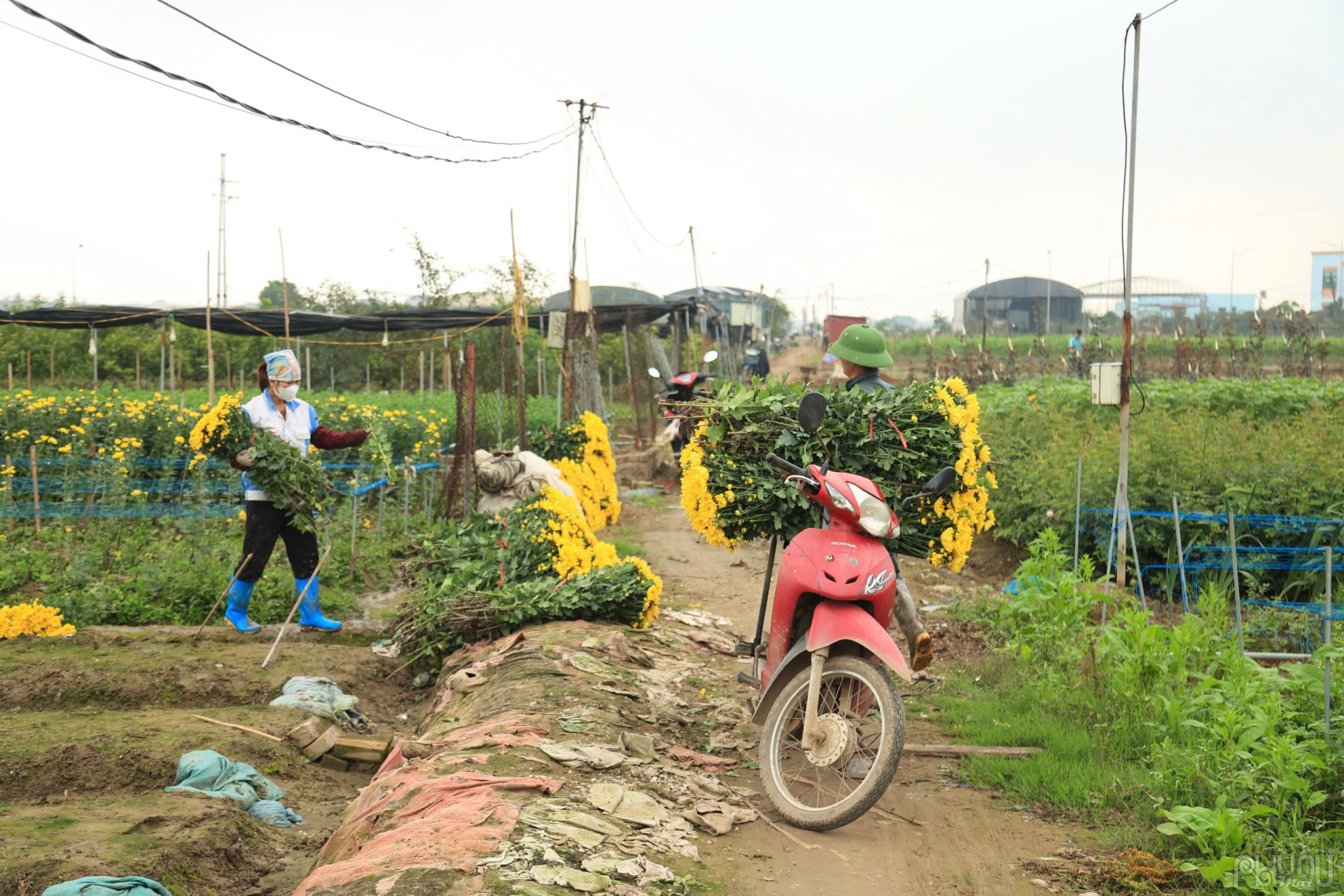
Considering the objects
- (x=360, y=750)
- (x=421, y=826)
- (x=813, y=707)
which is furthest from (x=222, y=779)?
(x=813, y=707)

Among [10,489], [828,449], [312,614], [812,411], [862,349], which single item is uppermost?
[862,349]

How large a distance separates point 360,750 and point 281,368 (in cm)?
337

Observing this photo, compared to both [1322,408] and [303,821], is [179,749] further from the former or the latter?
[1322,408]

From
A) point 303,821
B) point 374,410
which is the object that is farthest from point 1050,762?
point 374,410

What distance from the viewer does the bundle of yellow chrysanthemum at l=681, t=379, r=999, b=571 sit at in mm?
4996

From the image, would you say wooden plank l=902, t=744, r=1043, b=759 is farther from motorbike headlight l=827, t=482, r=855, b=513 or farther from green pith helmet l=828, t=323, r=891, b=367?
green pith helmet l=828, t=323, r=891, b=367

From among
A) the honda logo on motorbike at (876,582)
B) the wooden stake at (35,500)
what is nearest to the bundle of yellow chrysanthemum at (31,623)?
the wooden stake at (35,500)

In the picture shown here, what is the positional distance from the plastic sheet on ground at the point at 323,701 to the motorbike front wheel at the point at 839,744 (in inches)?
115

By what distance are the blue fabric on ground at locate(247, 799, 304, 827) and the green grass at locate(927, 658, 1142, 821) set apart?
10.5ft

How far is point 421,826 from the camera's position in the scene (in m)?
3.60

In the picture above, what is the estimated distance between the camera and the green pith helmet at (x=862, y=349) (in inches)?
223

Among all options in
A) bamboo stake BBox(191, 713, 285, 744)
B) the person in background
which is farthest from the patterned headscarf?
bamboo stake BBox(191, 713, 285, 744)

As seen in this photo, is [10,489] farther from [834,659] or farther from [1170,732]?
[1170,732]

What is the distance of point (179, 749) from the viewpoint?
5.19 meters
